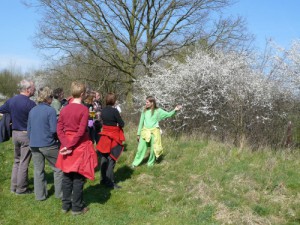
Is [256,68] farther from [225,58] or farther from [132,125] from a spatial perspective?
[132,125]

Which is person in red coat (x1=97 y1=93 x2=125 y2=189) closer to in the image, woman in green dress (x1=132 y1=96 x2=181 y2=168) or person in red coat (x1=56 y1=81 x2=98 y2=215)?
person in red coat (x1=56 y1=81 x2=98 y2=215)

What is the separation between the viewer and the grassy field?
5336 mm

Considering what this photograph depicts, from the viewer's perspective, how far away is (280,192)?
615cm

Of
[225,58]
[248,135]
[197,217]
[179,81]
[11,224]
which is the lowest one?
[11,224]

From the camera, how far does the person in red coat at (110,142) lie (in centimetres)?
674

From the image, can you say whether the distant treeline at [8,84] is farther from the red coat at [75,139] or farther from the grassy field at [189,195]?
the red coat at [75,139]

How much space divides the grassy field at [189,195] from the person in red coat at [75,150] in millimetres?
385

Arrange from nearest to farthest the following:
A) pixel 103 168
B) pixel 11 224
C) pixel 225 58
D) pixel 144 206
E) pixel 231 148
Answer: pixel 11 224
pixel 144 206
pixel 103 168
pixel 231 148
pixel 225 58

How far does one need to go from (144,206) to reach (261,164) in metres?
3.23

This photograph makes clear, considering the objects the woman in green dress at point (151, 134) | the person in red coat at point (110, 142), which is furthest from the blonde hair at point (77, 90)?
the woman in green dress at point (151, 134)

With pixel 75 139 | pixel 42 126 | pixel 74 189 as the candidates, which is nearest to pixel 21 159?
pixel 42 126

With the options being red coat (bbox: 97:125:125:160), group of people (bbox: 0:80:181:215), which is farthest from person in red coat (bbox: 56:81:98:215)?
red coat (bbox: 97:125:125:160)

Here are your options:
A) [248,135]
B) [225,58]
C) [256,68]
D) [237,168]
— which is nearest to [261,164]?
[237,168]

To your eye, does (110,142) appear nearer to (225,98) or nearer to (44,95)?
(44,95)
